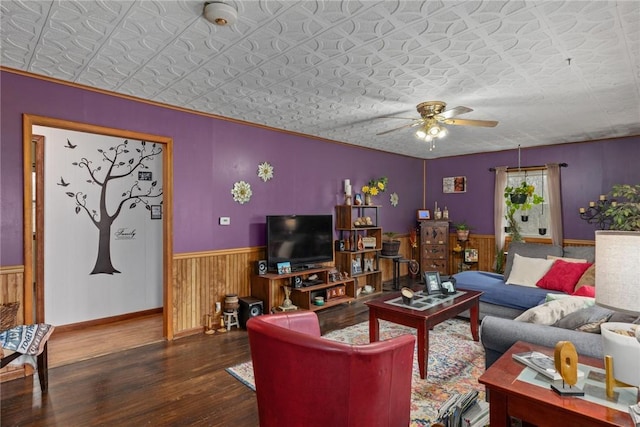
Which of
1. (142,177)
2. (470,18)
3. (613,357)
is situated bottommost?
(613,357)

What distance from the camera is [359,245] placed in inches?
220

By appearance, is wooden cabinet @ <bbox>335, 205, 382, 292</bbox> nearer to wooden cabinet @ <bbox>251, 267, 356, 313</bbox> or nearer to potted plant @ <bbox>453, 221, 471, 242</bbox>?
wooden cabinet @ <bbox>251, 267, 356, 313</bbox>

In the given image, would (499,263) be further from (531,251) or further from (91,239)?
(91,239)

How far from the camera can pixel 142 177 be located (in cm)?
477

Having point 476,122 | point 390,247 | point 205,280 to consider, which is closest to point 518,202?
point 390,247

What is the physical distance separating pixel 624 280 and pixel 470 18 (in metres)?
1.60

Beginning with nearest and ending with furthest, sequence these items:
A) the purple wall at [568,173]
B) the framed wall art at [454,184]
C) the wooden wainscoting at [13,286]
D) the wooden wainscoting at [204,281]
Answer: the wooden wainscoting at [13,286]
the wooden wainscoting at [204,281]
the purple wall at [568,173]
the framed wall art at [454,184]

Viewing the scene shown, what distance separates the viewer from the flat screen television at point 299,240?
4.47 metres

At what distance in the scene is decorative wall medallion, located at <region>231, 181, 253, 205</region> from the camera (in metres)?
4.34

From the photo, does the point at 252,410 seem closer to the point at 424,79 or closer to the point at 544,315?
the point at 544,315

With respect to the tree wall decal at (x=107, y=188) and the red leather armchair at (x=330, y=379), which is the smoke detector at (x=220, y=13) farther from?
the tree wall decal at (x=107, y=188)

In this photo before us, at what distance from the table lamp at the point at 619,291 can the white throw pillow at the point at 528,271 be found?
126 inches

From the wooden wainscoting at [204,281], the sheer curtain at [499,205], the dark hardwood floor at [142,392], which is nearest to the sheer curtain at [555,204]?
the sheer curtain at [499,205]

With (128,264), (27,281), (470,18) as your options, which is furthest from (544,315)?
(128,264)
